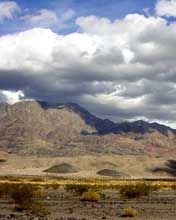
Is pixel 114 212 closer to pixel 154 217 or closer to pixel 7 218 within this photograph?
pixel 154 217

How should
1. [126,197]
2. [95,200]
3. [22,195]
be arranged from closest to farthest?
[22,195] < [95,200] < [126,197]

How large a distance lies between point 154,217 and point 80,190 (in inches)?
1488

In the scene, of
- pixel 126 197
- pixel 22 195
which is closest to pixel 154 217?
pixel 22 195

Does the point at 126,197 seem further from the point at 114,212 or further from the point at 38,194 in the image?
the point at 114,212

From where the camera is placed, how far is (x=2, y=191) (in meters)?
70.8

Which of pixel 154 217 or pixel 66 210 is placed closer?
pixel 154 217

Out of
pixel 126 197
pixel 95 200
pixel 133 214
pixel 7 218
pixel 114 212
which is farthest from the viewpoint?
Result: pixel 126 197

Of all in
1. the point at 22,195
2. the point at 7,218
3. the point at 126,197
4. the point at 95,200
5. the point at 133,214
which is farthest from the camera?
the point at 126,197

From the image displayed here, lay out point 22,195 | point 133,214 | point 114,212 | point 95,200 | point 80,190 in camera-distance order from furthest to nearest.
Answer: point 80,190 → point 95,200 → point 22,195 → point 114,212 → point 133,214

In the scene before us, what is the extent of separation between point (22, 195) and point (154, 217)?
16812 mm

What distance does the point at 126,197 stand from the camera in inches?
2655

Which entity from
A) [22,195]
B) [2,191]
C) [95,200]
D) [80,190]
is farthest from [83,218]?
[80,190]

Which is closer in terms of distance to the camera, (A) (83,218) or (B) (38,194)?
(A) (83,218)

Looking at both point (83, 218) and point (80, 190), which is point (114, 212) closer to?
point (83, 218)
